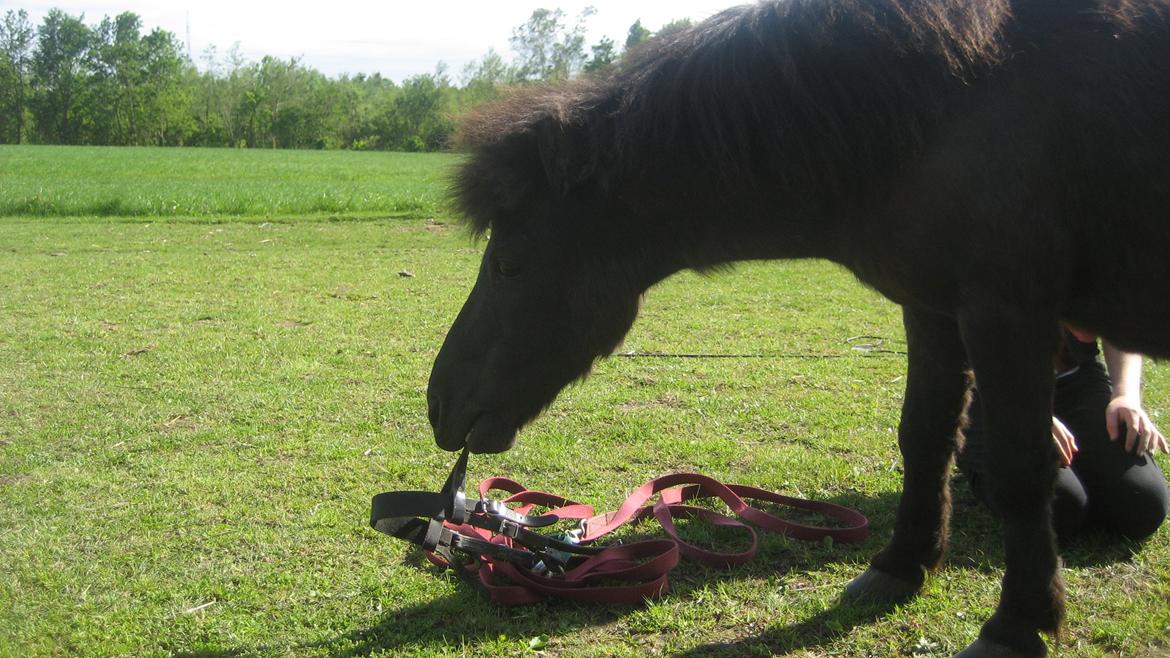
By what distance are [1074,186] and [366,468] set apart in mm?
3517

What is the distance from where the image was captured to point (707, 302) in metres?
9.27

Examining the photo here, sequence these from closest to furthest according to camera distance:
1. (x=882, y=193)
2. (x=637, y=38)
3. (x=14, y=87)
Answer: (x=882, y=193) < (x=637, y=38) < (x=14, y=87)

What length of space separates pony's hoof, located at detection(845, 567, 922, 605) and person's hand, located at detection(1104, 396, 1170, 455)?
127cm

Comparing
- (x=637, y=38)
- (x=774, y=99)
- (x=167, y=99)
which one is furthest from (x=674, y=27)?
(x=167, y=99)

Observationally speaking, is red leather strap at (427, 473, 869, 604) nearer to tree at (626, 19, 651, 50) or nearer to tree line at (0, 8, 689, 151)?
tree at (626, 19, 651, 50)

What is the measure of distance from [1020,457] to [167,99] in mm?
92696

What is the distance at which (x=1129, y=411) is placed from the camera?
12.5 feet

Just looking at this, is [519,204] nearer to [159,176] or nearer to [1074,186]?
[1074,186]

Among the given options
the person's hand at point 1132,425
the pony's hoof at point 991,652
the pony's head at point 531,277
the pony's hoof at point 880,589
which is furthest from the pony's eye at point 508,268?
the person's hand at point 1132,425

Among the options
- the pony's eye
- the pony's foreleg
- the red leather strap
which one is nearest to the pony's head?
the pony's eye

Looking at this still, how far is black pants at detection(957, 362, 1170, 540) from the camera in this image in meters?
3.69

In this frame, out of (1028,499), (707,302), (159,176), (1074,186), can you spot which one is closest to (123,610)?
(1028,499)

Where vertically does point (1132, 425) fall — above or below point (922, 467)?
above

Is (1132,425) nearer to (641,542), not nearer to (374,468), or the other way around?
(641,542)
